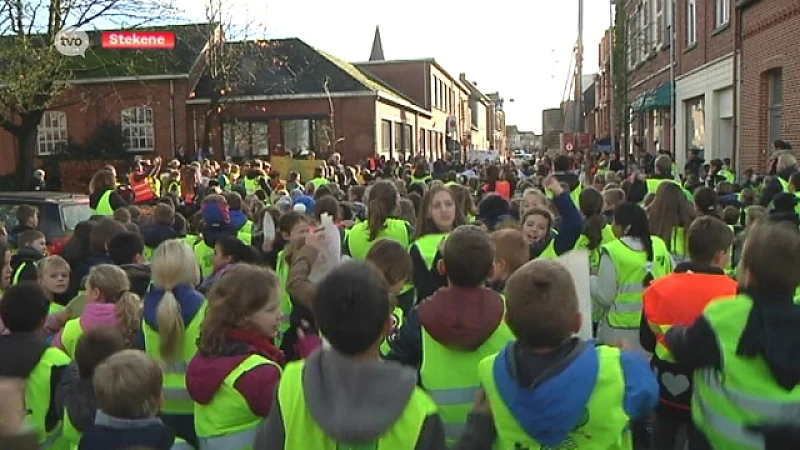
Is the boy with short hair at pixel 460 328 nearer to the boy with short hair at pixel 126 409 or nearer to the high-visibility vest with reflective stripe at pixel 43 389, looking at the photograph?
the boy with short hair at pixel 126 409

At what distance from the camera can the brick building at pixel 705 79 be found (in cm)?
2108

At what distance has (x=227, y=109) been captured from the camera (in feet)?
123

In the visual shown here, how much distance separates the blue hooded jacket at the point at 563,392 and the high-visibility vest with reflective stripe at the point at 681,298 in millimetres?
1383

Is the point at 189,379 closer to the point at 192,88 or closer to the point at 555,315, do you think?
the point at 555,315

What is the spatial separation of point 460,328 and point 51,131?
1497 inches

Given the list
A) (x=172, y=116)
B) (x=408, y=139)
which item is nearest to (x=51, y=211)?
(x=172, y=116)

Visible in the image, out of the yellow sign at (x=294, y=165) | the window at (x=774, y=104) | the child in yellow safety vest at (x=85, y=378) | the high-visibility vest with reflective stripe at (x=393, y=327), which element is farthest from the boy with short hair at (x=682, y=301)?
the yellow sign at (x=294, y=165)

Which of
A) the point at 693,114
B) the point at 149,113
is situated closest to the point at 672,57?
the point at 693,114

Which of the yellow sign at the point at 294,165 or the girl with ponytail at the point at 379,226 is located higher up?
the yellow sign at the point at 294,165

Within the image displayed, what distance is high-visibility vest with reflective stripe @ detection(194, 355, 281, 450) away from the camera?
11.3 feet

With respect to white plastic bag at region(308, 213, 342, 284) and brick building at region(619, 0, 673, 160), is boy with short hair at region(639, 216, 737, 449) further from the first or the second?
brick building at region(619, 0, 673, 160)

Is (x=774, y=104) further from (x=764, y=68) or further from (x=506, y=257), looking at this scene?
(x=506, y=257)

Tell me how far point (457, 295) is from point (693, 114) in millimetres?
23998

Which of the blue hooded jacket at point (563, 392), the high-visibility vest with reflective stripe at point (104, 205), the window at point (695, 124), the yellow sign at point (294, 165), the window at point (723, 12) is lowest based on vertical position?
the blue hooded jacket at point (563, 392)
